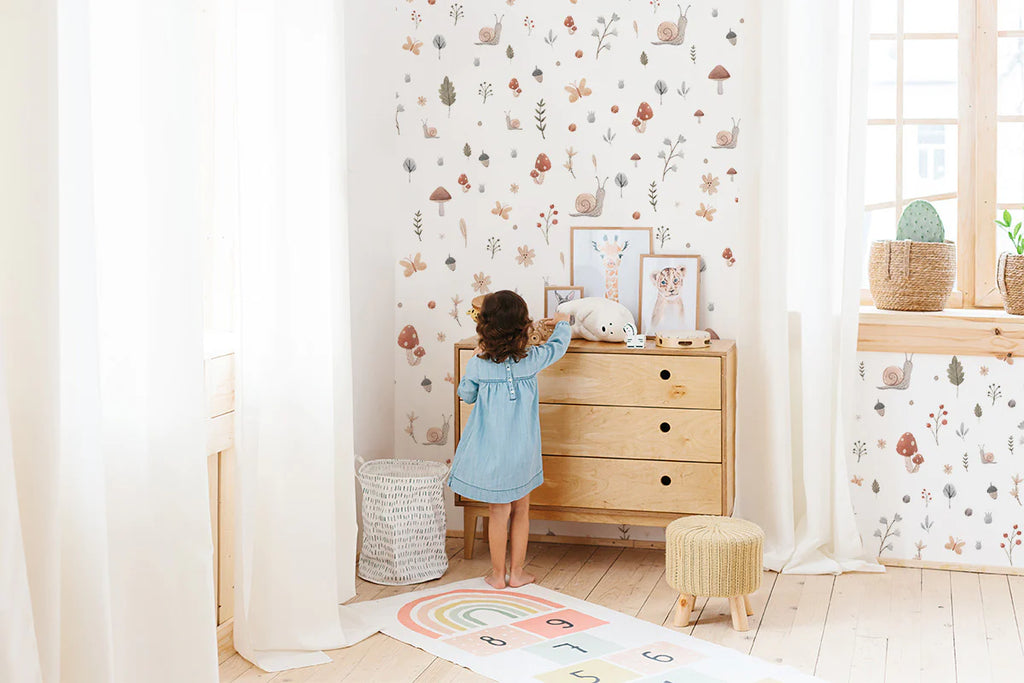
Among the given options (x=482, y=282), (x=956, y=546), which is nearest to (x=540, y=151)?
(x=482, y=282)

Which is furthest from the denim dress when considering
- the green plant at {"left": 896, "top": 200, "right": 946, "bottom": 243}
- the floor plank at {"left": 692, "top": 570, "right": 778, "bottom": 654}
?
the green plant at {"left": 896, "top": 200, "right": 946, "bottom": 243}

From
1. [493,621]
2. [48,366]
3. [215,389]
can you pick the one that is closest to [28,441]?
[48,366]

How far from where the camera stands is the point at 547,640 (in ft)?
9.48

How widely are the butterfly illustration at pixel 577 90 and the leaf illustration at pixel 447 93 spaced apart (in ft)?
1.34

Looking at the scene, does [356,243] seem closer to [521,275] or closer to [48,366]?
[521,275]

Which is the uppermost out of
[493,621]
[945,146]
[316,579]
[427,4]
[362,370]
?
[427,4]

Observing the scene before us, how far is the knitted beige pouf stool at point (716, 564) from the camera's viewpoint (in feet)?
9.59

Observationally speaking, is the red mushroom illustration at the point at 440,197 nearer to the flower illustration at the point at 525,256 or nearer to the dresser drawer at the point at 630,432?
the flower illustration at the point at 525,256

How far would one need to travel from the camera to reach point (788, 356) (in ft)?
11.5

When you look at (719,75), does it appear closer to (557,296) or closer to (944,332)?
(557,296)

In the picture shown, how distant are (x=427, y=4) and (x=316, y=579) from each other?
2070mm

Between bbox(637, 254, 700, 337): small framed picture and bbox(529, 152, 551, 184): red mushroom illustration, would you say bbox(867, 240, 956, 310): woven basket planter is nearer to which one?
bbox(637, 254, 700, 337): small framed picture

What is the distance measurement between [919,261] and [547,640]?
176 cm

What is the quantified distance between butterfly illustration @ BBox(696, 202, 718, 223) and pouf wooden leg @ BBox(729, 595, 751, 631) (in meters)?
1.29
